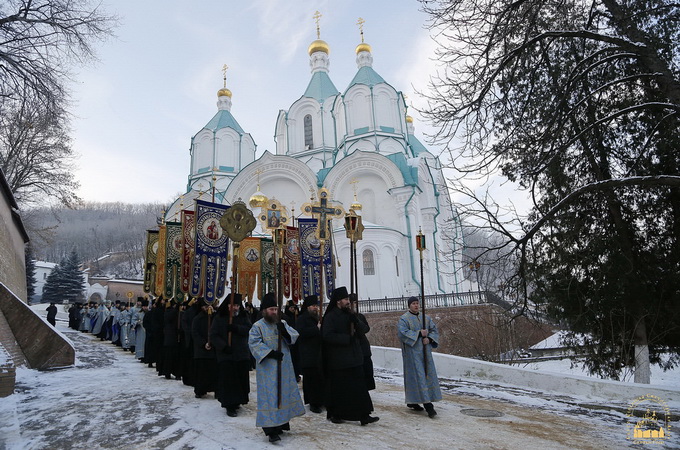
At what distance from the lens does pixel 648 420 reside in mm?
4688

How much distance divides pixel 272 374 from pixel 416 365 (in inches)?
74.6

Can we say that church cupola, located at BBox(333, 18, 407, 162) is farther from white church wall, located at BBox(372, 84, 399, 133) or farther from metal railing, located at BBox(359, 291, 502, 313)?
metal railing, located at BBox(359, 291, 502, 313)

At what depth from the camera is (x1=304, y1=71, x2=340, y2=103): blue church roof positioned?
100 feet

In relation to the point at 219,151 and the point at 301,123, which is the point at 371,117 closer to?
the point at 301,123

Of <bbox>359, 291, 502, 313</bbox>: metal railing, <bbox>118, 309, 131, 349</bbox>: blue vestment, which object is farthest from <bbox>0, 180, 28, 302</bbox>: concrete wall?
<bbox>359, 291, 502, 313</bbox>: metal railing

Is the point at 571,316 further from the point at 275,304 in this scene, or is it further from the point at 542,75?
the point at 275,304

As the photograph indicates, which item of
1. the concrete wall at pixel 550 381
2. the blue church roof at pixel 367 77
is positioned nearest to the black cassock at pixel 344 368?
the concrete wall at pixel 550 381

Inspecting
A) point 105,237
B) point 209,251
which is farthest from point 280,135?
point 105,237

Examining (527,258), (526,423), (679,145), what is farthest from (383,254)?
(526,423)

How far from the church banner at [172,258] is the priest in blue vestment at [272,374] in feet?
19.4

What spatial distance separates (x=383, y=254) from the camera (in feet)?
69.4

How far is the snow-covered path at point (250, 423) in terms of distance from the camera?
3975 mm

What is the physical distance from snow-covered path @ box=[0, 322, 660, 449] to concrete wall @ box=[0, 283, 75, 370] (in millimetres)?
1365

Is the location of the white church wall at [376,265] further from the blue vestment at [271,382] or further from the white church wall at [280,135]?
the blue vestment at [271,382]
